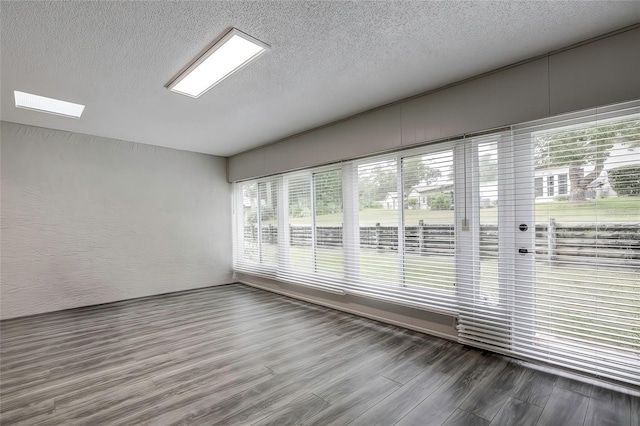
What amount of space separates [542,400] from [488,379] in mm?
344

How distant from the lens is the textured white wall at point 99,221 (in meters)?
4.08

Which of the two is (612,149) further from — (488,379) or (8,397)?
(8,397)

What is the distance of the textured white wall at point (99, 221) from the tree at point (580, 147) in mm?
5293

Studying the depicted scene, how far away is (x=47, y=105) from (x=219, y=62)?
95.5 inches

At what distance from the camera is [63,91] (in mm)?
3002

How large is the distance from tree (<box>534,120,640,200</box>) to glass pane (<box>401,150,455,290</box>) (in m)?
0.78

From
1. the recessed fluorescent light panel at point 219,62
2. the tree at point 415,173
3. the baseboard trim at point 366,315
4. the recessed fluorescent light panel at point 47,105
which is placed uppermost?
the recessed fluorescent light panel at point 47,105

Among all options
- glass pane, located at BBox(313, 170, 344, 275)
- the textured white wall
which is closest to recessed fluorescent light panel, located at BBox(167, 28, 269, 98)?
glass pane, located at BBox(313, 170, 344, 275)

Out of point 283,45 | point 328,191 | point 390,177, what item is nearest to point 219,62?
point 283,45

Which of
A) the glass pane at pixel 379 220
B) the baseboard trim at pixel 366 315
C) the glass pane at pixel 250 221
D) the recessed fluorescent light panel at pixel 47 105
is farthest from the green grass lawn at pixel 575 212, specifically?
the recessed fluorescent light panel at pixel 47 105

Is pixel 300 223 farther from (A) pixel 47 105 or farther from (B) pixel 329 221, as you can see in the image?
(A) pixel 47 105

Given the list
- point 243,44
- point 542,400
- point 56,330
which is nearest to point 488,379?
point 542,400

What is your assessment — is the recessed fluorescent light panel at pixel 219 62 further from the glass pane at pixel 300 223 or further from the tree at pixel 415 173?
the glass pane at pixel 300 223

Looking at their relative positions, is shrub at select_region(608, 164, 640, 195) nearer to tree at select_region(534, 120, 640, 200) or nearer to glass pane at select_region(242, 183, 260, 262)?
tree at select_region(534, 120, 640, 200)
